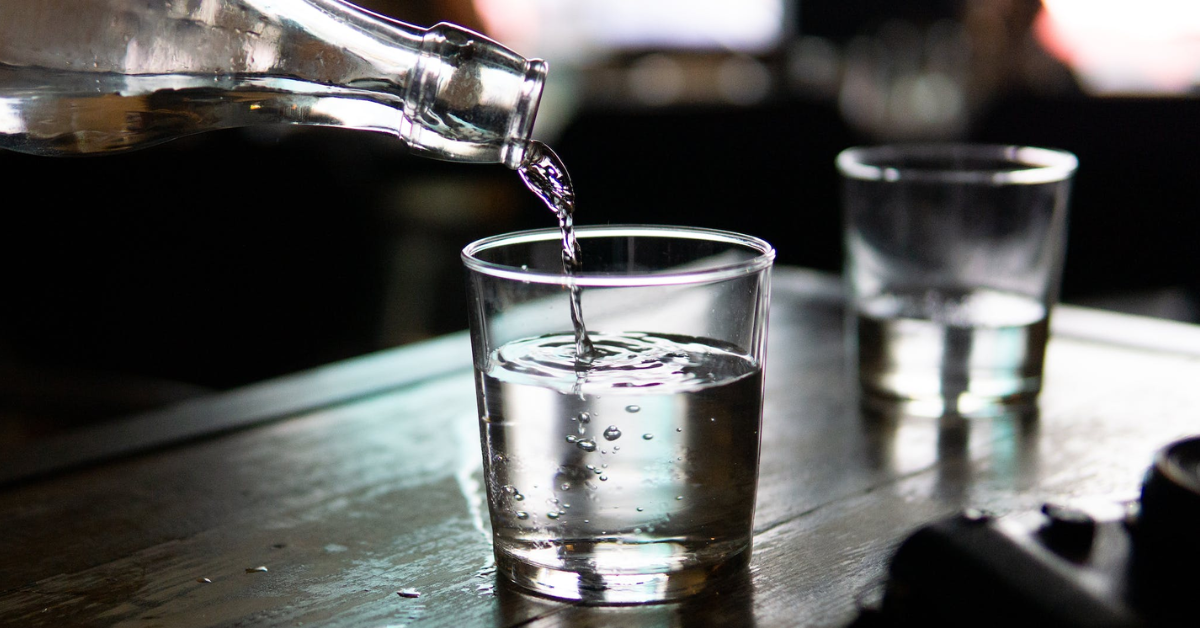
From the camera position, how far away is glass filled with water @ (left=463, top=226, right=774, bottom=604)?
1.67ft

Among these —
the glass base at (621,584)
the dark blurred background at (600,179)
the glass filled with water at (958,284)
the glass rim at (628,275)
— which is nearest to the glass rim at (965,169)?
the glass filled with water at (958,284)

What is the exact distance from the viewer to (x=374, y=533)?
2.06ft

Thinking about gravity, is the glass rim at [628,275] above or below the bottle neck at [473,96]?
below

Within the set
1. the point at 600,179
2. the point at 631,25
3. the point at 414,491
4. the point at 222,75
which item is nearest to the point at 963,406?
the point at 414,491

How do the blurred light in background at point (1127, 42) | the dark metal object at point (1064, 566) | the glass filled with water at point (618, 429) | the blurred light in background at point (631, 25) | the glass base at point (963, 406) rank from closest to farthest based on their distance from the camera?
the dark metal object at point (1064, 566)
the glass filled with water at point (618, 429)
the glass base at point (963, 406)
the blurred light in background at point (1127, 42)
the blurred light in background at point (631, 25)

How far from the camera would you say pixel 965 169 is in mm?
925

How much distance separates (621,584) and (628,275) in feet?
0.45

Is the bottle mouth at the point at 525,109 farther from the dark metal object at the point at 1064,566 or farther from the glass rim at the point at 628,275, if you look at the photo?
the dark metal object at the point at 1064,566

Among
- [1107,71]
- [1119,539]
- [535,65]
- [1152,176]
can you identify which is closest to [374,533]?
[535,65]

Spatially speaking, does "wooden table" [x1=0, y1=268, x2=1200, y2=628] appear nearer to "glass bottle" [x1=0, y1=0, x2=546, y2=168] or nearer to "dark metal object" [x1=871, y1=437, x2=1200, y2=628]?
"dark metal object" [x1=871, y1=437, x2=1200, y2=628]

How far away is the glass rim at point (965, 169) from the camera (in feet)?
2.73

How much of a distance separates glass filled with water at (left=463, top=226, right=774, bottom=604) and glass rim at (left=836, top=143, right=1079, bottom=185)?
33 cm

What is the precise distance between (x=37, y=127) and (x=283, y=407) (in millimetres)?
298

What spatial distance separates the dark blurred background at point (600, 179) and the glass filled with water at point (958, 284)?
1515 millimetres
